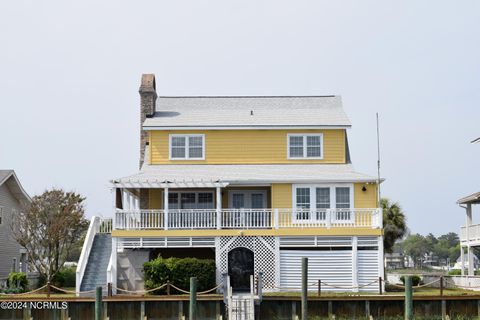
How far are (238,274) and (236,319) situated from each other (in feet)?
23.3

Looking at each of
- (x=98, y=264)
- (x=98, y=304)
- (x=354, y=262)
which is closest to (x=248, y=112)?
(x=354, y=262)

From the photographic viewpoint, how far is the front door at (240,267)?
3494 cm

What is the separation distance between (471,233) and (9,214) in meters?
28.5

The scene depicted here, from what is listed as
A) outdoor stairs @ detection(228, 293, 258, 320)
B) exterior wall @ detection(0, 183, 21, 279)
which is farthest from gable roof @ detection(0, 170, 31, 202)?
outdoor stairs @ detection(228, 293, 258, 320)

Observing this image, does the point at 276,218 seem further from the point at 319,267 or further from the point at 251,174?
the point at 251,174

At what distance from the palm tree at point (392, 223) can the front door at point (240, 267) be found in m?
20.3

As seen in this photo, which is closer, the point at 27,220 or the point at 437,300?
the point at 437,300

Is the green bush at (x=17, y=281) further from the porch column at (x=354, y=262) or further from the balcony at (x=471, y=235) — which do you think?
the balcony at (x=471, y=235)

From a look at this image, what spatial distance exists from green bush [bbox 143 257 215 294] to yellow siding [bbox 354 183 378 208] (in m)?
8.11

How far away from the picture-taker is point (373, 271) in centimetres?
3409

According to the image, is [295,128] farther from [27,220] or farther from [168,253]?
[27,220]

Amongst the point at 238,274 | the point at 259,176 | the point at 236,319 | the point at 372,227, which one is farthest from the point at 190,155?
the point at 236,319

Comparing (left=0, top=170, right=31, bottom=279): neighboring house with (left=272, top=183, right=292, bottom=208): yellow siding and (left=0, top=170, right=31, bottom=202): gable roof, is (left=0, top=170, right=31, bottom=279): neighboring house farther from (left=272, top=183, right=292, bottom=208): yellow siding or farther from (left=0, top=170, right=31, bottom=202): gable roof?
(left=272, top=183, right=292, bottom=208): yellow siding

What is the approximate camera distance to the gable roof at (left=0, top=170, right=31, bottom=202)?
1852 inches
